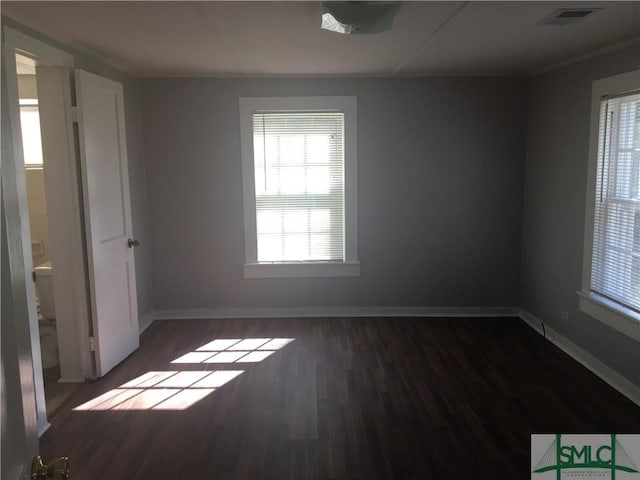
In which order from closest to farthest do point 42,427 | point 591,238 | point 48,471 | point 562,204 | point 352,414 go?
point 48,471 < point 42,427 < point 352,414 < point 591,238 < point 562,204

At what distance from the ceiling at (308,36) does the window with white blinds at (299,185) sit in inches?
22.3

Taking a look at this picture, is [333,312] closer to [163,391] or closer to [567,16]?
[163,391]

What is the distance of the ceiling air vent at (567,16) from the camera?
101 inches

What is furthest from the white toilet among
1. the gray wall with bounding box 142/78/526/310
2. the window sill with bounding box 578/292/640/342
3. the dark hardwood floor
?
the window sill with bounding box 578/292/640/342

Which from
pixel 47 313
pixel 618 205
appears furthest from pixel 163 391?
pixel 618 205

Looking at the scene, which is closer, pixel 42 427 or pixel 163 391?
pixel 42 427

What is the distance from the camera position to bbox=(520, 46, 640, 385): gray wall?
353 cm

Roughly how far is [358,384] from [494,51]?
2.65 metres

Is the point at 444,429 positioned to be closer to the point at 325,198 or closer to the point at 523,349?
the point at 523,349

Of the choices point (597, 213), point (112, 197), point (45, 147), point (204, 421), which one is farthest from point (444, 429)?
point (45, 147)

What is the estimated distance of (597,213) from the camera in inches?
145

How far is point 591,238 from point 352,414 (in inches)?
89.0

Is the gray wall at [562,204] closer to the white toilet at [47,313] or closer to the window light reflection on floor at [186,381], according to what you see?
the window light reflection on floor at [186,381]

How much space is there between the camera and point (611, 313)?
3479 millimetres
